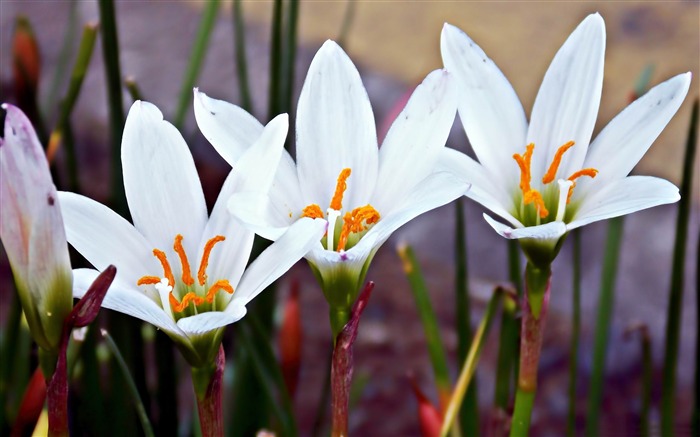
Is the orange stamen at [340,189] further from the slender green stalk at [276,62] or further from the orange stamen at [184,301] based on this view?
the slender green stalk at [276,62]

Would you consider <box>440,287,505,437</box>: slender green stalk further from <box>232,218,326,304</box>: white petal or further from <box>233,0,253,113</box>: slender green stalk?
<box>233,0,253,113</box>: slender green stalk

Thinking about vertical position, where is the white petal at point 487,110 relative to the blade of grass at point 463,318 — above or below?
above

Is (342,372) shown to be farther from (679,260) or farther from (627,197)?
(679,260)

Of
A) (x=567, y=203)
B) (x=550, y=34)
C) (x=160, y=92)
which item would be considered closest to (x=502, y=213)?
(x=567, y=203)

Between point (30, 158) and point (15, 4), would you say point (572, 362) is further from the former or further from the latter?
point (15, 4)

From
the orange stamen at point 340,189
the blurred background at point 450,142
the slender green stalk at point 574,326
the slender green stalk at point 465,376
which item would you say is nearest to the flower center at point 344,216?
the orange stamen at point 340,189

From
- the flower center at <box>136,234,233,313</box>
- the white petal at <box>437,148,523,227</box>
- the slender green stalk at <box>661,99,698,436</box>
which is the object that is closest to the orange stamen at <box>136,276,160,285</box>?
the flower center at <box>136,234,233,313</box>
